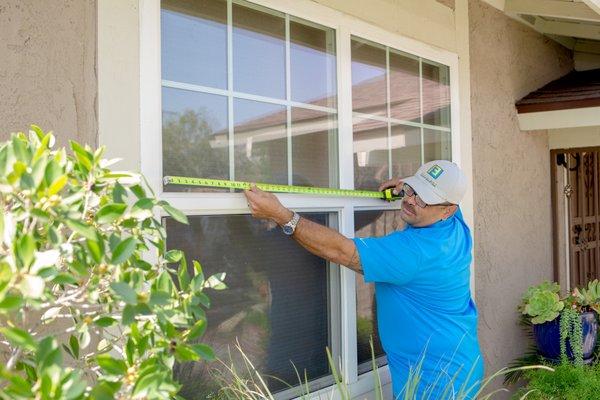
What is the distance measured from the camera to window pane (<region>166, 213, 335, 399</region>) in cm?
273

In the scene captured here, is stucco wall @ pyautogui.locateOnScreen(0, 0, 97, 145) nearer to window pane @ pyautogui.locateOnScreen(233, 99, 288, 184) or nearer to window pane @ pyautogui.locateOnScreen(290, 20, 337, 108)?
window pane @ pyautogui.locateOnScreen(233, 99, 288, 184)

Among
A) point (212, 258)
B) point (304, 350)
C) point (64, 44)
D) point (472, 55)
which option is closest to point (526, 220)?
point (472, 55)

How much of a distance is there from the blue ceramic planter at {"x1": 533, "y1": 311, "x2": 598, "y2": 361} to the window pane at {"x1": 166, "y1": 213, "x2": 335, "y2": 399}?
188cm

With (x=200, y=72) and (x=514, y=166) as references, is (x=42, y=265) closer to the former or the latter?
(x=200, y=72)

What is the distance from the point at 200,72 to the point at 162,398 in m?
1.56

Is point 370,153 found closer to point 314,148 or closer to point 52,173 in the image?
point 314,148

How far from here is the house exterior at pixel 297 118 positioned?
231cm

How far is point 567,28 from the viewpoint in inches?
215

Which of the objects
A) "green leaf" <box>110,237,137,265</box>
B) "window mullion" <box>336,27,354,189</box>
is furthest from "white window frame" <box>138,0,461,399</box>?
"green leaf" <box>110,237,137,265</box>

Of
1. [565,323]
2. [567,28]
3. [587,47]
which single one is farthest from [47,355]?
[587,47]

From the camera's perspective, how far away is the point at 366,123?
3.55 meters

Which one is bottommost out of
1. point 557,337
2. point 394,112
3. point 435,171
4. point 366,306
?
point 557,337

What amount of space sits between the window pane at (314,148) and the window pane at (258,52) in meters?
0.19

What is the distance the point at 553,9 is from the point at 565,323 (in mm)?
2125
